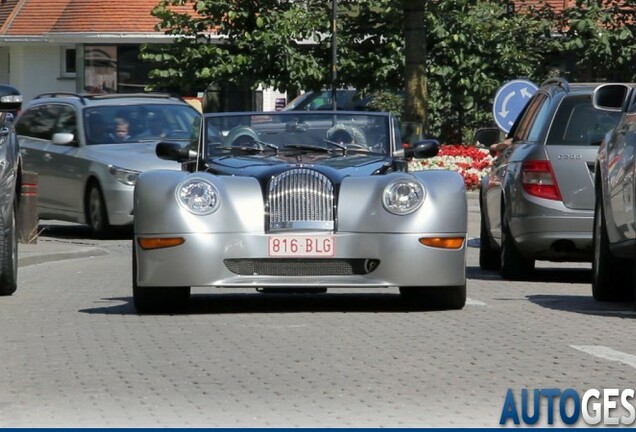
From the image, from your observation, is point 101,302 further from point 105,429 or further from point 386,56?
point 386,56

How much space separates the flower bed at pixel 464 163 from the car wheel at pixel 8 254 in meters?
16.6

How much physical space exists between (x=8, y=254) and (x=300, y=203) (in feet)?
9.94

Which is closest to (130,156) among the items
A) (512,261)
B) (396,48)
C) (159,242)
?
(512,261)

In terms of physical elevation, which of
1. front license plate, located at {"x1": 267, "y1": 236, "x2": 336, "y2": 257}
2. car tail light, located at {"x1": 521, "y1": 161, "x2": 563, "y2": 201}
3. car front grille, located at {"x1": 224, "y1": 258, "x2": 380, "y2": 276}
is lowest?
car front grille, located at {"x1": 224, "y1": 258, "x2": 380, "y2": 276}

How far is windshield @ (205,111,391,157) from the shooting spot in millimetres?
12984

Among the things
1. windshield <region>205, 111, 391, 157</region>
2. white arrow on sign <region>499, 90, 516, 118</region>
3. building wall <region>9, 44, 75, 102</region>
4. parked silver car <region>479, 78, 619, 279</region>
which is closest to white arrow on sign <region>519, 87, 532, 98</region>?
white arrow on sign <region>499, 90, 516, 118</region>

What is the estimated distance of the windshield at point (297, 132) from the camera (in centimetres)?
1298

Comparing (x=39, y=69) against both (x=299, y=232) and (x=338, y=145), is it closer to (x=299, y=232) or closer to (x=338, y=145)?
(x=338, y=145)

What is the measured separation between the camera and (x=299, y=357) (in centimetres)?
939

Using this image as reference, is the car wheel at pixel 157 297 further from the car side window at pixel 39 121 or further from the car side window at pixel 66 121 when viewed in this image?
the car side window at pixel 39 121

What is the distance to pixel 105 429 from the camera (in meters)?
7.09

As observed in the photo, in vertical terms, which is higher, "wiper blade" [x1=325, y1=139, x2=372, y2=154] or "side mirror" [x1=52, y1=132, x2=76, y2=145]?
"wiper blade" [x1=325, y1=139, x2=372, y2=154]

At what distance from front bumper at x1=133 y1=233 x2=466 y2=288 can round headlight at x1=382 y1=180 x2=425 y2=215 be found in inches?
6.6

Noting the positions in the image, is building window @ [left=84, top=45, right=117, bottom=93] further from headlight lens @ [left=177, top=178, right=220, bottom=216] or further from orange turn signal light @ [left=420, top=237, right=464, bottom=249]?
orange turn signal light @ [left=420, top=237, right=464, bottom=249]
